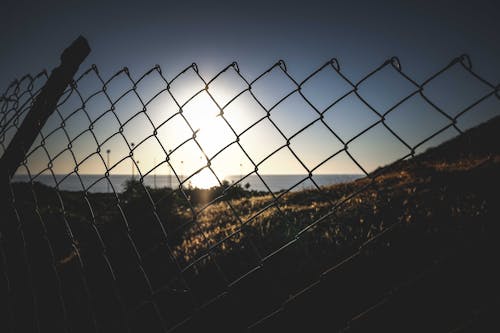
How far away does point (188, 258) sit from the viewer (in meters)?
5.59

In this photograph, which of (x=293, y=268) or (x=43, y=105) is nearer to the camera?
(x=43, y=105)

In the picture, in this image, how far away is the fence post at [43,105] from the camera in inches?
75.7

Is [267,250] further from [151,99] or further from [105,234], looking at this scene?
[105,234]

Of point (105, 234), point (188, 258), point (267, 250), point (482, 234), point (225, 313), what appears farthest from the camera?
point (105, 234)

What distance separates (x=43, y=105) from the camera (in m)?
1.96

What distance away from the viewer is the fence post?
6.31 feet

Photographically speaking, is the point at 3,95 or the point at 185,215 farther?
the point at 185,215

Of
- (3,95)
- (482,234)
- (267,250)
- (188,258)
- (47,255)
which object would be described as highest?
(47,255)

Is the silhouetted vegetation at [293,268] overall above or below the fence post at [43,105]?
below

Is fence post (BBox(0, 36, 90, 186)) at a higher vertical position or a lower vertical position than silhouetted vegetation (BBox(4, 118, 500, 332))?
higher

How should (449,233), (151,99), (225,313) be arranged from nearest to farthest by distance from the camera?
(151,99), (225,313), (449,233)

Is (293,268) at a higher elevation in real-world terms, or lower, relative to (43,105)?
lower

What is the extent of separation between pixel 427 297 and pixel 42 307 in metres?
6.10

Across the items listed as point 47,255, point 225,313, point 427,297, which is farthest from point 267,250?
point 47,255
